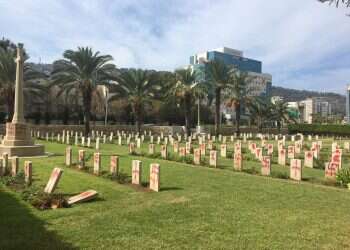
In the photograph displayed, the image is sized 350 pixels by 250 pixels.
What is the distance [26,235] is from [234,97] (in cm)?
4485

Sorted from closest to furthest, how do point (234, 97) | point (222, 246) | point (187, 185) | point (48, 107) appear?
point (222, 246) < point (187, 185) < point (234, 97) < point (48, 107)

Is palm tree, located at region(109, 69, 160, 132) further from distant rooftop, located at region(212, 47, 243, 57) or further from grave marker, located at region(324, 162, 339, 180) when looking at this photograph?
distant rooftop, located at region(212, 47, 243, 57)

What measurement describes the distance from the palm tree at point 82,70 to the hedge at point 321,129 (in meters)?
44.5

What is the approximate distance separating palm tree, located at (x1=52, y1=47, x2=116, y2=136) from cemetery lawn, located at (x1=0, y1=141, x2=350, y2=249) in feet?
87.3

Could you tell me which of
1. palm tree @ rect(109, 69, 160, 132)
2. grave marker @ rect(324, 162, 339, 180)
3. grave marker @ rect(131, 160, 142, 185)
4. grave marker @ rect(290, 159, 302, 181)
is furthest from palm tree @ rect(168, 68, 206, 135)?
grave marker @ rect(131, 160, 142, 185)

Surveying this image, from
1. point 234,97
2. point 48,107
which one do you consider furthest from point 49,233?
point 48,107

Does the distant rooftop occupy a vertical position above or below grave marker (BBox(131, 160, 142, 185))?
above

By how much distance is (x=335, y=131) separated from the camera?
69.2 metres

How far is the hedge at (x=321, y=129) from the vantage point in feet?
224

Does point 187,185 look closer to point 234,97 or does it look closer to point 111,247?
point 111,247

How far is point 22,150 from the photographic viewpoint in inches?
879

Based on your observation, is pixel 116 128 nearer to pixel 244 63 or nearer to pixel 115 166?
pixel 115 166

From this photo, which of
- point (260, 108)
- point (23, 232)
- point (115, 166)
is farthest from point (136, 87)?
point (23, 232)

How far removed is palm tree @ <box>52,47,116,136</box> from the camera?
124 feet
